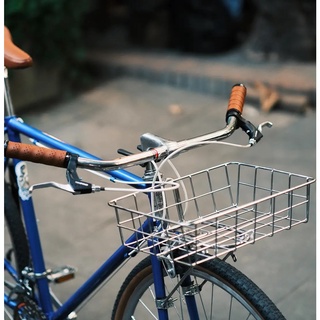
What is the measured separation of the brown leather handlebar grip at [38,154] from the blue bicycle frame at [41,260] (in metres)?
0.24

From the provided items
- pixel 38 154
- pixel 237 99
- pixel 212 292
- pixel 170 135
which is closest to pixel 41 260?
pixel 212 292

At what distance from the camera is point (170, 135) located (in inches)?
221

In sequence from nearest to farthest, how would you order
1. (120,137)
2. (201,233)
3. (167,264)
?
(201,233) → (167,264) → (120,137)

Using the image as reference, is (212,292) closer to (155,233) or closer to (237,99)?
(155,233)

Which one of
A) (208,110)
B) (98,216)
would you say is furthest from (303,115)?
(98,216)

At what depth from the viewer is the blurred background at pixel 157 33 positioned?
6266 mm

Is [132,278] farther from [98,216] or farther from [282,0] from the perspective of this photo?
[282,0]

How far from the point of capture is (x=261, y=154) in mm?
5156

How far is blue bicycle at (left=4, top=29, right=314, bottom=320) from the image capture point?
76.1 inches

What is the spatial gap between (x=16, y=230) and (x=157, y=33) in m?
5.14

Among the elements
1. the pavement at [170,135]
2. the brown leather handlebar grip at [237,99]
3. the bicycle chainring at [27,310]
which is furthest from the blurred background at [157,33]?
the brown leather handlebar grip at [237,99]

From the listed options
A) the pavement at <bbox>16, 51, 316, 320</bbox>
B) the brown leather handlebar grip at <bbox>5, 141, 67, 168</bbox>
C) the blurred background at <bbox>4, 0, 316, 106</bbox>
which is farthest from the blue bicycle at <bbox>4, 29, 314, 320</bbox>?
the blurred background at <bbox>4, 0, 316, 106</bbox>

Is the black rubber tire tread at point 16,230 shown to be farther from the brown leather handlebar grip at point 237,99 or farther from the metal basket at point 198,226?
the brown leather handlebar grip at point 237,99

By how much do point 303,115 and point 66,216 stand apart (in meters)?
2.40
